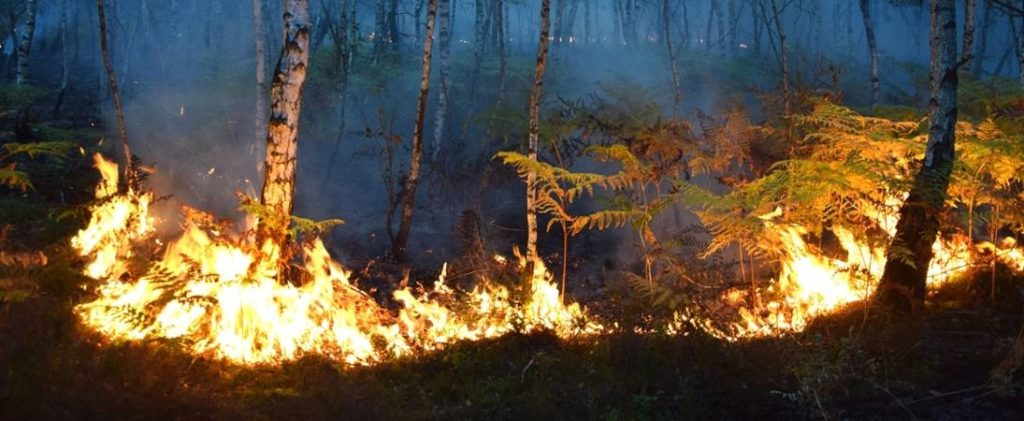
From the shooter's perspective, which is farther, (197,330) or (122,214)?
(122,214)

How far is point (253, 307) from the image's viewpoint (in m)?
5.77

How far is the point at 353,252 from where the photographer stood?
1333 centimetres

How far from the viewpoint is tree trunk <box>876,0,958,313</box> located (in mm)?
6590

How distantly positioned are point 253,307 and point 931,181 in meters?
6.93

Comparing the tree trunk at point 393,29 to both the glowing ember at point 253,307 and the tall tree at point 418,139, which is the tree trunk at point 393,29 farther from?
the glowing ember at point 253,307

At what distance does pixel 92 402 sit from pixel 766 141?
13239mm

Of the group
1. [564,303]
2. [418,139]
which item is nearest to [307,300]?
[564,303]

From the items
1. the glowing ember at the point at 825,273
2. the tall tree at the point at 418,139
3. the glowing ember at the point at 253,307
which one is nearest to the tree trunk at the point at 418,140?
the tall tree at the point at 418,139

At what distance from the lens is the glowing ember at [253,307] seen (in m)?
5.45

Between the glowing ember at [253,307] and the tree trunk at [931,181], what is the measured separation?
10.9ft

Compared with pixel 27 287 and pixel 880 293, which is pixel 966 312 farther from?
pixel 27 287

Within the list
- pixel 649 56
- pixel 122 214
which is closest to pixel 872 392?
pixel 122 214

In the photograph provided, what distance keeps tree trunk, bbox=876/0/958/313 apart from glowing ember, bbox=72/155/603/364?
3317 mm

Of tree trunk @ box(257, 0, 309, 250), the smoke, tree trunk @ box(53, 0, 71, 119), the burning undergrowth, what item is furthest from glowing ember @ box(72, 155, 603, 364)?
tree trunk @ box(53, 0, 71, 119)
